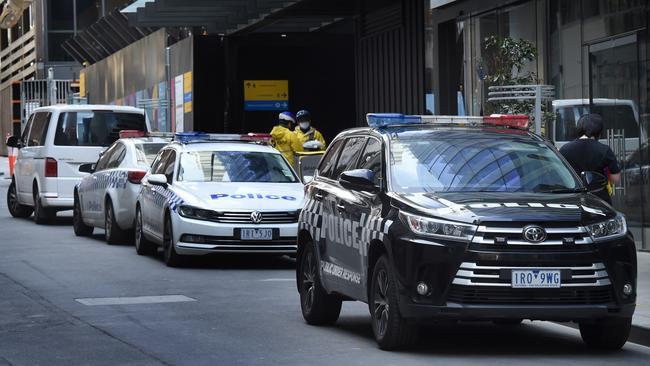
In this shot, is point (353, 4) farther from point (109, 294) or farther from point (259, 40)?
point (109, 294)

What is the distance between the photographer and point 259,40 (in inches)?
1407

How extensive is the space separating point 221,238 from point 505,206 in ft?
24.6

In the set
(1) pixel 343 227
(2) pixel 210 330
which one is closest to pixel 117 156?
(2) pixel 210 330

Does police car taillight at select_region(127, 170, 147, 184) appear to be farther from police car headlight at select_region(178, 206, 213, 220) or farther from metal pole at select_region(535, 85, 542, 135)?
metal pole at select_region(535, 85, 542, 135)

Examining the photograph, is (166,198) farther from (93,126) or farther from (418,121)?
(93,126)

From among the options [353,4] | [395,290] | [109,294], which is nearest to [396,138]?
[395,290]

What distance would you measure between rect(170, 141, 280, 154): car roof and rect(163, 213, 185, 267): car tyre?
5.20 ft

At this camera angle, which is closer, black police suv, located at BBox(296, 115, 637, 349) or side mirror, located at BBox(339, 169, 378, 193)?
black police suv, located at BBox(296, 115, 637, 349)

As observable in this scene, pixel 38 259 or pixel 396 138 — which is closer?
pixel 396 138

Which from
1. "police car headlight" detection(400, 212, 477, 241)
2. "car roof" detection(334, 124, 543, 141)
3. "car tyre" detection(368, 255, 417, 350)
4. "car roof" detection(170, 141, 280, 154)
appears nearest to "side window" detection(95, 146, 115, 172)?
"car roof" detection(170, 141, 280, 154)

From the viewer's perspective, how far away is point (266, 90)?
3562cm

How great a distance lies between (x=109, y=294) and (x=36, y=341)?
3.38 m

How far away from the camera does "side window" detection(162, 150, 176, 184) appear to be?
1839 centimetres

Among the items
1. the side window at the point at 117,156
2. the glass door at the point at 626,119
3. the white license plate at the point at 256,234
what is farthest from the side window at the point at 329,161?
the side window at the point at 117,156
